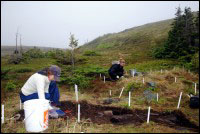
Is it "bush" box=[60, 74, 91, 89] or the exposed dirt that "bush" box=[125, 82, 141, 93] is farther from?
the exposed dirt

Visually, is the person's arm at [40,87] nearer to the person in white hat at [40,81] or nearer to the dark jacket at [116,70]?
the person in white hat at [40,81]

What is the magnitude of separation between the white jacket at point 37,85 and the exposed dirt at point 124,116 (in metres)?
1.57

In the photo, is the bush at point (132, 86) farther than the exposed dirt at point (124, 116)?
Yes

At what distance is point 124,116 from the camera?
7398 millimetres

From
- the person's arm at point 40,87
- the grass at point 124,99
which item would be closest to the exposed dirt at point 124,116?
the grass at point 124,99

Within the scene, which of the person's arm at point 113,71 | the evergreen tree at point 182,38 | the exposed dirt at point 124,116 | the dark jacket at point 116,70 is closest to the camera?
the exposed dirt at point 124,116

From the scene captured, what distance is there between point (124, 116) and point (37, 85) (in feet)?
11.7

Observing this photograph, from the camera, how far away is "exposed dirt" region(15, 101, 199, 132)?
6898mm

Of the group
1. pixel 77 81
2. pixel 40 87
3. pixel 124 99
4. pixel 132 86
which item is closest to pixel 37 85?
pixel 40 87

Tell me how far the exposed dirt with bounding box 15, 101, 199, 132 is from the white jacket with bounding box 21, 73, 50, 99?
1.57 metres

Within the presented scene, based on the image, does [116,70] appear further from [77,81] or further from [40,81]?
[40,81]

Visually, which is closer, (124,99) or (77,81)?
(124,99)

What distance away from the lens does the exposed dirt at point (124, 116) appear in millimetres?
6898

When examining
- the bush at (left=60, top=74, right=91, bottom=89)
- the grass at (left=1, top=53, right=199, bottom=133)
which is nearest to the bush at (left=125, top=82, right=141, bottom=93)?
the grass at (left=1, top=53, right=199, bottom=133)
